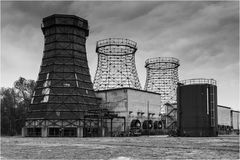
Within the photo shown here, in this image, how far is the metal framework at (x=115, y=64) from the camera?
2990 inches

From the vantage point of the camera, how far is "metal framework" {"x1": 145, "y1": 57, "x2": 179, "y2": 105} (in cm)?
9144

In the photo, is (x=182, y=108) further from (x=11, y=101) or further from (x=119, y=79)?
(x=11, y=101)

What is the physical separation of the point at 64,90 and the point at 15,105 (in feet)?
60.3

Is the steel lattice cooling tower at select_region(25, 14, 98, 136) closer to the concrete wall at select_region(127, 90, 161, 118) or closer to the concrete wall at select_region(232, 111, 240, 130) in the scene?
the concrete wall at select_region(127, 90, 161, 118)

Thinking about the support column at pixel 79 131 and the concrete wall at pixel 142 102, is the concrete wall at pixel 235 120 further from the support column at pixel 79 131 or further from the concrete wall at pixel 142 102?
the support column at pixel 79 131

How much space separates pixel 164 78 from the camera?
301 feet

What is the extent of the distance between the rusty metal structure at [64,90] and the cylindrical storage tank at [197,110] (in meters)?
13.6

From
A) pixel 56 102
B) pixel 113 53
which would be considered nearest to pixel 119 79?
pixel 113 53

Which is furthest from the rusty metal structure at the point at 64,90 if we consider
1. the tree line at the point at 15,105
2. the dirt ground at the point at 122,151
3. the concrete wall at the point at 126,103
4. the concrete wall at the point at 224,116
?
the concrete wall at the point at 224,116

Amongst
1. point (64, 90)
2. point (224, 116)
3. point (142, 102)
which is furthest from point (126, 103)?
point (224, 116)

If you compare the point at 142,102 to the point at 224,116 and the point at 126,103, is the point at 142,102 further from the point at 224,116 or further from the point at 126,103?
the point at 224,116

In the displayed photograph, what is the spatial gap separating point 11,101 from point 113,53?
26.0 m

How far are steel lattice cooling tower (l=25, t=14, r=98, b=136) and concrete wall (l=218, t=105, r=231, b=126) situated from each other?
38.7 metres

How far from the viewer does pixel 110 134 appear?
62562 mm
